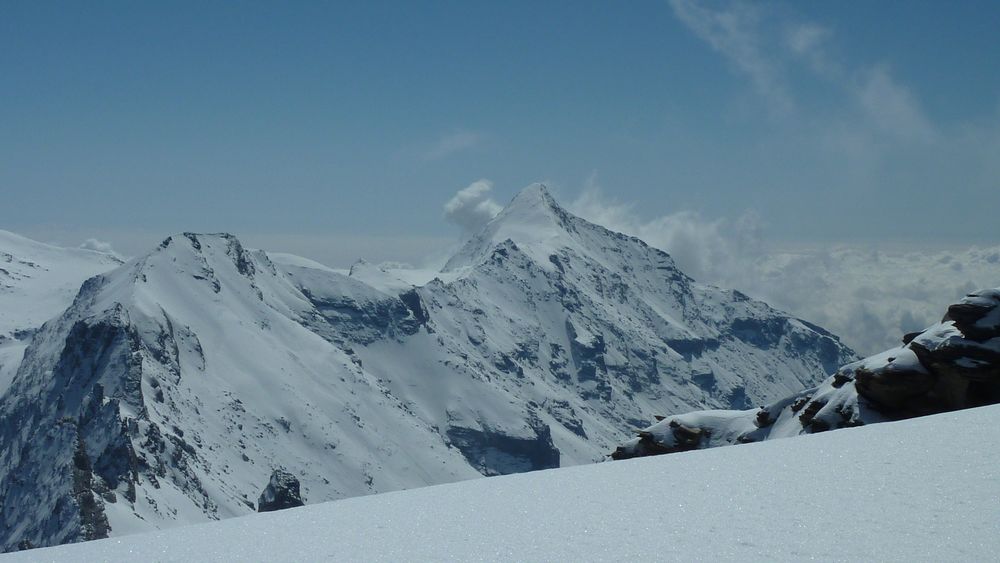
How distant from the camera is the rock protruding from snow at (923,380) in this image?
3088cm

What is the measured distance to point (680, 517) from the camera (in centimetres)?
1573

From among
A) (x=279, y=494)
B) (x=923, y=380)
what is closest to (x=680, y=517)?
(x=923, y=380)

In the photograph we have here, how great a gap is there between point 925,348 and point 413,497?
2121cm

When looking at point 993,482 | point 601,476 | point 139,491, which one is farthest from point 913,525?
point 139,491

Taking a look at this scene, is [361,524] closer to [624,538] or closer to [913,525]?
[624,538]

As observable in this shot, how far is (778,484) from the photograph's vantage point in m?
17.8

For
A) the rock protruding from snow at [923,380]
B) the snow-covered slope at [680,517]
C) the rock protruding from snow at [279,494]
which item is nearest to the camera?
the snow-covered slope at [680,517]

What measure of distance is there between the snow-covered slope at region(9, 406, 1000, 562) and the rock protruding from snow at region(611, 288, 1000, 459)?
34.6 ft

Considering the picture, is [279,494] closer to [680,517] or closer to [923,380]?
[923,380]

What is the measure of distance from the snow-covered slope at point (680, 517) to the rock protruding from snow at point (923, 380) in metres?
10.6

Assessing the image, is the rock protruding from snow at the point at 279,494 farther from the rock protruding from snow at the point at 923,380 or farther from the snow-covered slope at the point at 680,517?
the snow-covered slope at the point at 680,517

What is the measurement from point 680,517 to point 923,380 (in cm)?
2006

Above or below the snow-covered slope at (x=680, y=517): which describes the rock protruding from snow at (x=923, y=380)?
above

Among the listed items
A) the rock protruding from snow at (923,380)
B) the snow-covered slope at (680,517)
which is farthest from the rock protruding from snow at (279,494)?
the snow-covered slope at (680,517)
